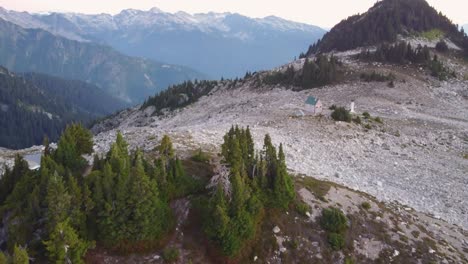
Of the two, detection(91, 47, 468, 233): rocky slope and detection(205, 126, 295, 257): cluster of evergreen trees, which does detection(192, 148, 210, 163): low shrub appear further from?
detection(91, 47, 468, 233): rocky slope

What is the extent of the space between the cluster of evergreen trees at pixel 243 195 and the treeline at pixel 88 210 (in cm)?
287

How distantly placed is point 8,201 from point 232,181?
38.3 feet

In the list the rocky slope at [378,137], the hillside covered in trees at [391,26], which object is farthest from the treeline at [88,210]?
the hillside covered in trees at [391,26]

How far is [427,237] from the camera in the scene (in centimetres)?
2248

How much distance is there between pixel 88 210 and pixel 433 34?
115 meters

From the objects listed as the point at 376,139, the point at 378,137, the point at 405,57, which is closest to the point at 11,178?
the point at 376,139

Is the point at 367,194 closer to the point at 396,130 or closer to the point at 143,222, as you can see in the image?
the point at 143,222

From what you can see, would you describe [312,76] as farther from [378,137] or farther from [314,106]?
[378,137]

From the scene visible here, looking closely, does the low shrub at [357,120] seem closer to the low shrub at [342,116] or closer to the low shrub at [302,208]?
the low shrub at [342,116]

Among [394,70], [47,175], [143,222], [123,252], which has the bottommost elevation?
[123,252]

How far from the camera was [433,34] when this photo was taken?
108 meters

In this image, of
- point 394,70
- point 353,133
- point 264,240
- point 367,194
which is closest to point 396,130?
point 353,133

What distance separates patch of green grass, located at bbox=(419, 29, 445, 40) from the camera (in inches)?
4163

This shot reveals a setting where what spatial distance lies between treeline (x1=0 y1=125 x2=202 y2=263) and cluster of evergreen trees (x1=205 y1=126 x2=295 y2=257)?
2865 mm
